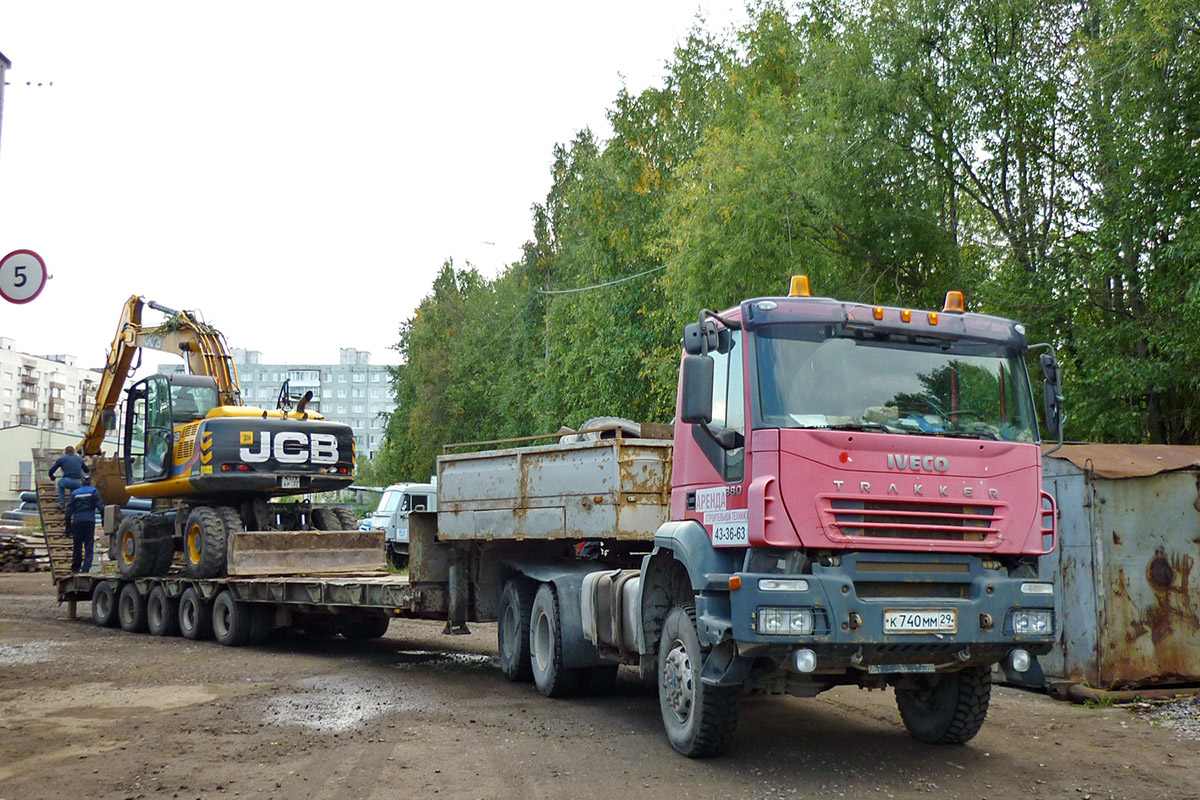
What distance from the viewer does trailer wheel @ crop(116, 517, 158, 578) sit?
1764 cm

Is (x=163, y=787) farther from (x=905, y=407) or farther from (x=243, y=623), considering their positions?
(x=243, y=623)

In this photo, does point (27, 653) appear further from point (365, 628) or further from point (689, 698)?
point (689, 698)

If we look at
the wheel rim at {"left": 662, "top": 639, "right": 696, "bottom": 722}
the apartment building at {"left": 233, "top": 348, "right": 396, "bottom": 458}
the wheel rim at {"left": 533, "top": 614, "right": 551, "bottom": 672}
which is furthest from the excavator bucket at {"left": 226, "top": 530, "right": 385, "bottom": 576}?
the apartment building at {"left": 233, "top": 348, "right": 396, "bottom": 458}

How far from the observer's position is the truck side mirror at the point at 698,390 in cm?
726

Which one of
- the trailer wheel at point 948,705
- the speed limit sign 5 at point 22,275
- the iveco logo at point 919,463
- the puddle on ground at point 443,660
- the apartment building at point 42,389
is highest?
the apartment building at point 42,389

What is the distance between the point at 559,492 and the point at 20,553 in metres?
26.8

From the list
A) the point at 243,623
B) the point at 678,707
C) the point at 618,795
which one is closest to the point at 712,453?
the point at 678,707

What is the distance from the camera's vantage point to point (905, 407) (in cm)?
727

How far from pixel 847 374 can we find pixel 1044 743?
3.35 meters

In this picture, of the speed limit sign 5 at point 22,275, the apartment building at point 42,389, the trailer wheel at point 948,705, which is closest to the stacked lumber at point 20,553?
the speed limit sign 5 at point 22,275

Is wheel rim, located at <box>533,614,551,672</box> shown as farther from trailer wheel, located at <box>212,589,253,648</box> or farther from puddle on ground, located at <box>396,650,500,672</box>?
trailer wheel, located at <box>212,589,253,648</box>

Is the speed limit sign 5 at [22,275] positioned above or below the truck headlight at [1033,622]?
above

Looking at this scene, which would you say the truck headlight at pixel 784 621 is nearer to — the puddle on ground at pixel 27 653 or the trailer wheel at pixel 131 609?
the puddle on ground at pixel 27 653

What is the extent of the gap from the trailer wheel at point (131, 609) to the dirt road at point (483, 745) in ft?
16.3
